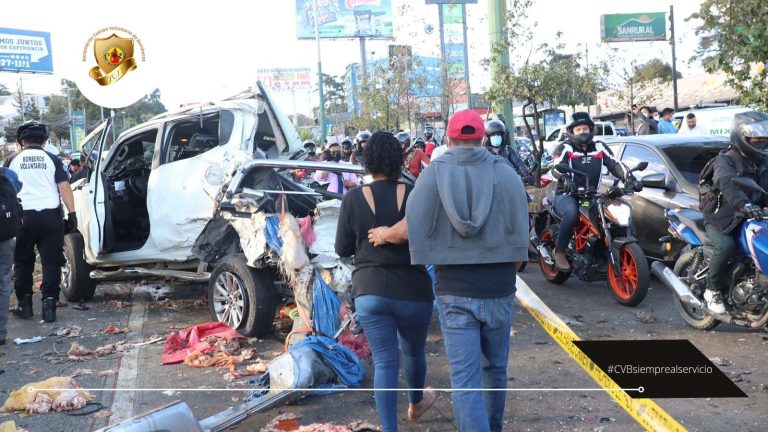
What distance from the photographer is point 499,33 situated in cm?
1850

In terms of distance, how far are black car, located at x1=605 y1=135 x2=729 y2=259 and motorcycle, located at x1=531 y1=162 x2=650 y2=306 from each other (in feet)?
1.54

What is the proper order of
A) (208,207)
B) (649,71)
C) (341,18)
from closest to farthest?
(208,207) < (649,71) < (341,18)

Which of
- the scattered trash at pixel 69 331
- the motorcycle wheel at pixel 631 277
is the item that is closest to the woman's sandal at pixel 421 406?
the motorcycle wheel at pixel 631 277

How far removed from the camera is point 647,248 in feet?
27.7

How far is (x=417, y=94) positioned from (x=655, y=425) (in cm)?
2648

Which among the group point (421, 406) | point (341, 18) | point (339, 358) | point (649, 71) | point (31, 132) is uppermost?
point (341, 18)

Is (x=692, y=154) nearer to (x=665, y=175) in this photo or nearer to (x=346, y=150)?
(x=665, y=175)

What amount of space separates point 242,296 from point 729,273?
12.9 feet

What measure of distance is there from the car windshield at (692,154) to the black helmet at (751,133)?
7.47 ft

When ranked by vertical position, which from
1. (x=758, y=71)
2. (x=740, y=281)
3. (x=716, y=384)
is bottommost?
(x=716, y=384)

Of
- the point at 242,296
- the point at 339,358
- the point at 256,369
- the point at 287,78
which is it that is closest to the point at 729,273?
the point at 339,358

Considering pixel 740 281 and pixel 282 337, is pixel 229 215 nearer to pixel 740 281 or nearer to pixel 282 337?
pixel 282 337

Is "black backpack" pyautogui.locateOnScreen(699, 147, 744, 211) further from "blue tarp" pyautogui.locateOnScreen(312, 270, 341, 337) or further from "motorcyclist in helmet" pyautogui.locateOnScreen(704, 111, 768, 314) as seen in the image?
"blue tarp" pyautogui.locateOnScreen(312, 270, 341, 337)

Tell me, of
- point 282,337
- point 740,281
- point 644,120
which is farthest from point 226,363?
point 644,120
